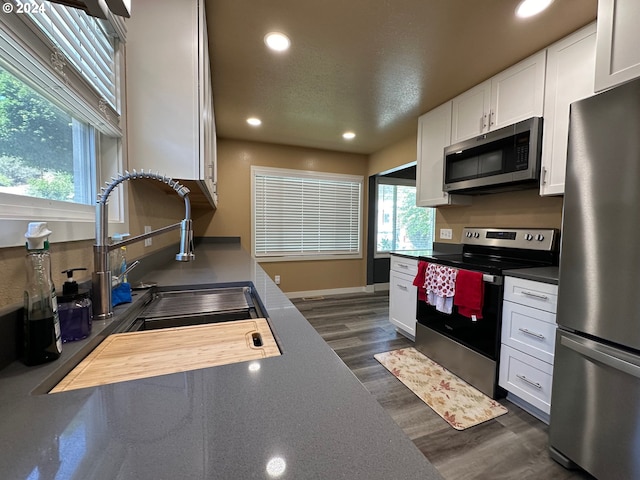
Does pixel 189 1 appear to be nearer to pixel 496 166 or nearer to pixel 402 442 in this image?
pixel 402 442

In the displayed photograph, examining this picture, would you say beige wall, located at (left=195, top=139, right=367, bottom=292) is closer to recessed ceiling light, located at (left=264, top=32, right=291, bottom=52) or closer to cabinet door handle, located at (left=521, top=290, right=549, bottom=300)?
recessed ceiling light, located at (left=264, top=32, right=291, bottom=52)

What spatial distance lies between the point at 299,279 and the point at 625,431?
350 cm

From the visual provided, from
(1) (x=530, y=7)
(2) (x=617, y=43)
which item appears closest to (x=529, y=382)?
(2) (x=617, y=43)

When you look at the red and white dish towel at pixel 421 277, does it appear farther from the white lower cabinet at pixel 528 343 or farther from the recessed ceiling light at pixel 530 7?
the recessed ceiling light at pixel 530 7

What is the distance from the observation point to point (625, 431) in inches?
→ 43.3

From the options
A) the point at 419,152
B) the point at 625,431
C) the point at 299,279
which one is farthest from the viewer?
the point at 299,279

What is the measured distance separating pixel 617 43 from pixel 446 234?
74.0 inches

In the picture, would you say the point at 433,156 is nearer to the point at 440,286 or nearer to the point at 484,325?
the point at 440,286

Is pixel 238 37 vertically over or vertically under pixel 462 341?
over

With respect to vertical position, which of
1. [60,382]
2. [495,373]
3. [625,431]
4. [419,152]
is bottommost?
[495,373]

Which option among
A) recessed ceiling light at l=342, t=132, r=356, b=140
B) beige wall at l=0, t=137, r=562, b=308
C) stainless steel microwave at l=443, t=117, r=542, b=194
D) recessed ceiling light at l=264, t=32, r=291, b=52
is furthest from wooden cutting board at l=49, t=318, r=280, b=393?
recessed ceiling light at l=342, t=132, r=356, b=140

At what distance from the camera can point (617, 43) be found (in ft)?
4.08

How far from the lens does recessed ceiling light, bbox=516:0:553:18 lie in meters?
1.44

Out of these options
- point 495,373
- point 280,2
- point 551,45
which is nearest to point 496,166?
point 551,45
